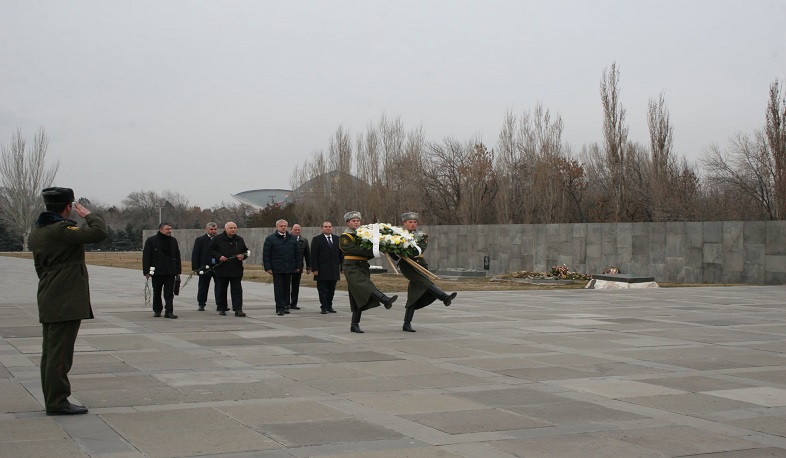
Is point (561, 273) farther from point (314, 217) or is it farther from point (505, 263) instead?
point (314, 217)

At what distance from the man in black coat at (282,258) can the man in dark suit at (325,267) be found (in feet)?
1.14

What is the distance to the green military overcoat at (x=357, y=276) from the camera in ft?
40.0

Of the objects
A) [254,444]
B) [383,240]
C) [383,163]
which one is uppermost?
[383,163]

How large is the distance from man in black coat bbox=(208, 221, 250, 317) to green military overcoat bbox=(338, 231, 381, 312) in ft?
9.99

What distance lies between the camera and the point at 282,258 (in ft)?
51.2

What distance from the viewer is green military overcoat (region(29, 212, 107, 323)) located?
6.67m

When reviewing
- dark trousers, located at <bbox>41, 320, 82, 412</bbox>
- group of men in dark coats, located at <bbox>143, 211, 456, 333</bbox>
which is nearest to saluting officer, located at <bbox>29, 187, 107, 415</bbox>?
dark trousers, located at <bbox>41, 320, 82, 412</bbox>

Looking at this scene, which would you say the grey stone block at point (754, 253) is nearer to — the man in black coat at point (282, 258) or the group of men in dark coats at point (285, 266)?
the group of men in dark coats at point (285, 266)

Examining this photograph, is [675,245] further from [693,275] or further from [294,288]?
[294,288]

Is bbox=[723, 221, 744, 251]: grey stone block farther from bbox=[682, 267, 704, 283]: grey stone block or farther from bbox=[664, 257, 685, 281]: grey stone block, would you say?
bbox=[664, 257, 685, 281]: grey stone block

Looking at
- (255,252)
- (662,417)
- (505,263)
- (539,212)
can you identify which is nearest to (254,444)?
(662,417)

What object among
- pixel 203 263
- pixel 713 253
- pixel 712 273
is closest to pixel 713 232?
pixel 713 253

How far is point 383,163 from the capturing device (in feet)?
172

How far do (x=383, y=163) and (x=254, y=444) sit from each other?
155 ft
